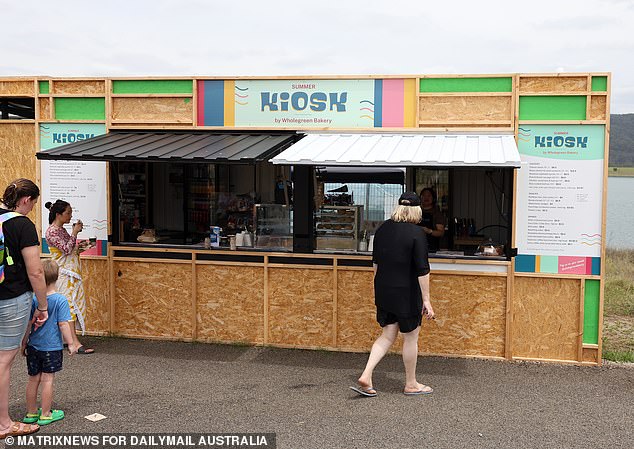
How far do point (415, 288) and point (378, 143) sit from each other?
1.97 m

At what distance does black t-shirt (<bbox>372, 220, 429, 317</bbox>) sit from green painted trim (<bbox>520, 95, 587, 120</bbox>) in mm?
2262

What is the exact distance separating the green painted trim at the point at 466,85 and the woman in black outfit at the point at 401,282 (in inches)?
75.9

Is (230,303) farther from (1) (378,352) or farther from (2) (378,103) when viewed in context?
(2) (378,103)

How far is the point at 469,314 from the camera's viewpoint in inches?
286

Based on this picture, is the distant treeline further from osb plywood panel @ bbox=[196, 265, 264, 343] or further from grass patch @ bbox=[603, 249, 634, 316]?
osb plywood panel @ bbox=[196, 265, 264, 343]

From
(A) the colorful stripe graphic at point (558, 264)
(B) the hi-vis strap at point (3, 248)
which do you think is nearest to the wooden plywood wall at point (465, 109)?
(A) the colorful stripe graphic at point (558, 264)

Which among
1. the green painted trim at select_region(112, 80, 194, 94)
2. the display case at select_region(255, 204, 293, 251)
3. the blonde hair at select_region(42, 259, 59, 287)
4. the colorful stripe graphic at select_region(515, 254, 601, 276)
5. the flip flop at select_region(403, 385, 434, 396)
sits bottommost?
the flip flop at select_region(403, 385, 434, 396)

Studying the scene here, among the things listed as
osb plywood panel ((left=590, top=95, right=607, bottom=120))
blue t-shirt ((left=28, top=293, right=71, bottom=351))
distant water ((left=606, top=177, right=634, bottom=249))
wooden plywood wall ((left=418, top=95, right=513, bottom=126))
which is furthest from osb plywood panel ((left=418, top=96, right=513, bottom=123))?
blue t-shirt ((left=28, top=293, right=71, bottom=351))

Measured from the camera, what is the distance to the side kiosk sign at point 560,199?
7031 millimetres

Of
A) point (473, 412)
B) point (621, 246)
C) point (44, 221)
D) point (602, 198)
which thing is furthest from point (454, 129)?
point (621, 246)

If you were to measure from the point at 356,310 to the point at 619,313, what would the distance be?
5244mm

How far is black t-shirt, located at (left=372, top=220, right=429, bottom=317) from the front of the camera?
577 centimetres

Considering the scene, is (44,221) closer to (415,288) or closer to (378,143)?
(378,143)

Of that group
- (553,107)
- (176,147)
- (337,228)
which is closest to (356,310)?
(337,228)
